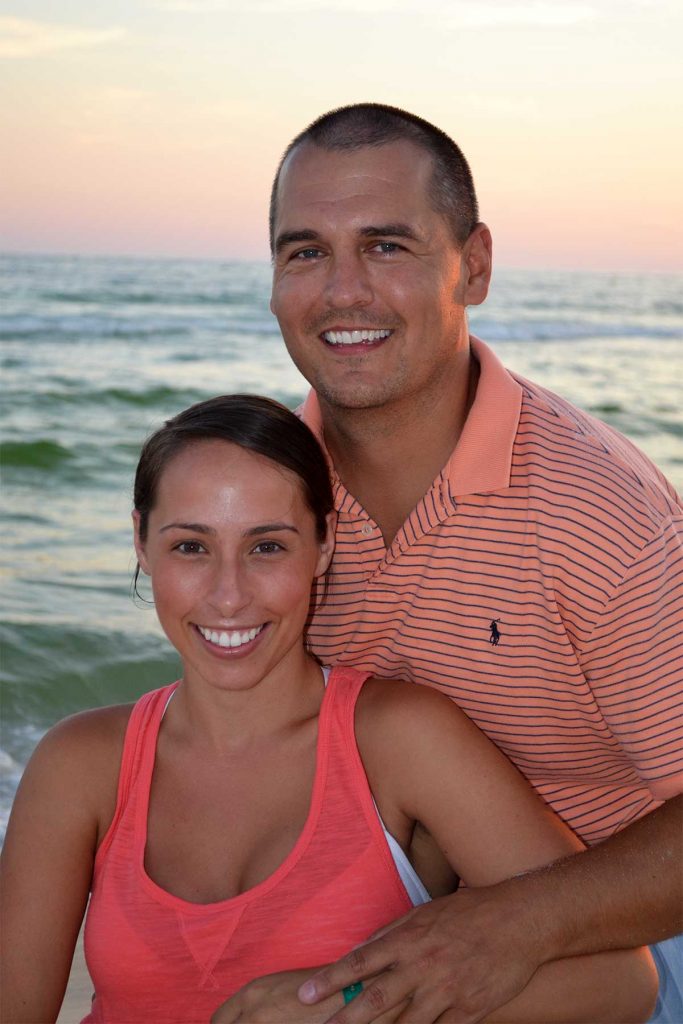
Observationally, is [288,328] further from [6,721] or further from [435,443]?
[6,721]

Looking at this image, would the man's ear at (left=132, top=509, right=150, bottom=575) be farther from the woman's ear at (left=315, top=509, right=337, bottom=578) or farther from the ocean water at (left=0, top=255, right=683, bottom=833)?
the ocean water at (left=0, top=255, right=683, bottom=833)

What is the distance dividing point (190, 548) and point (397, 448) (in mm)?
709

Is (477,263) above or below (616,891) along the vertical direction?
above

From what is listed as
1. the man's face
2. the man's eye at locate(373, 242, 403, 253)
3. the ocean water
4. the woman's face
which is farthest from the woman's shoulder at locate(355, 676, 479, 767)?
the ocean water

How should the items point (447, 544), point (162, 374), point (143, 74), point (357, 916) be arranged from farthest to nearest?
point (143, 74), point (162, 374), point (447, 544), point (357, 916)

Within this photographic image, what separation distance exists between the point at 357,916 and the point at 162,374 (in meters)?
12.3

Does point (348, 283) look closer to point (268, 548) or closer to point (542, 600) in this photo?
point (268, 548)

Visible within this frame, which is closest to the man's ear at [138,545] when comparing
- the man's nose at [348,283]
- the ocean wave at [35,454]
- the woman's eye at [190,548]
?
the woman's eye at [190,548]

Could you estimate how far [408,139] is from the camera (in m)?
3.04

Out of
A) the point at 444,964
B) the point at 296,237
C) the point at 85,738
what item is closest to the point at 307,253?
the point at 296,237

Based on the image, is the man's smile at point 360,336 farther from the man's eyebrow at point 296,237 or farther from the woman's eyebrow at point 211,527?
the woman's eyebrow at point 211,527

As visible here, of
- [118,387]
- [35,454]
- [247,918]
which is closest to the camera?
[247,918]

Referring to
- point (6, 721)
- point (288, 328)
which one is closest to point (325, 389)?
point (288, 328)

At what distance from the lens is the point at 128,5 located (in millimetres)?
16281
